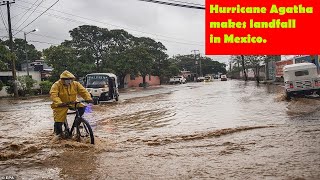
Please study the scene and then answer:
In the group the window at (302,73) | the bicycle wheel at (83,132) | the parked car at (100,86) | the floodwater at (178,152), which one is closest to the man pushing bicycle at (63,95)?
the bicycle wheel at (83,132)

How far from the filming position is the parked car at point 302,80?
18125 millimetres

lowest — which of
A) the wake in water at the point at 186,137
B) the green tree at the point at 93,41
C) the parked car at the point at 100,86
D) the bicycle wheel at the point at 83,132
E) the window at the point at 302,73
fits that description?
the wake in water at the point at 186,137

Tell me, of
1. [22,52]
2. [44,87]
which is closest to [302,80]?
[44,87]

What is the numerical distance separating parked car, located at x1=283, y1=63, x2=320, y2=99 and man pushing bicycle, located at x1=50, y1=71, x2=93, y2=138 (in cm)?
1338

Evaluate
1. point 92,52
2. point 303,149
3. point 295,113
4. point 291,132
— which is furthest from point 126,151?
point 92,52

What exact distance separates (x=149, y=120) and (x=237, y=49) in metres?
5.27

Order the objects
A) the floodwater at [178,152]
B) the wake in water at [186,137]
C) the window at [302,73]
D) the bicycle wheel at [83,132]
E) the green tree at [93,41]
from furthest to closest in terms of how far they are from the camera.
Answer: the green tree at [93,41] < the window at [302,73] < the wake in water at [186,137] < the bicycle wheel at [83,132] < the floodwater at [178,152]

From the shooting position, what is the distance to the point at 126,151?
301 inches

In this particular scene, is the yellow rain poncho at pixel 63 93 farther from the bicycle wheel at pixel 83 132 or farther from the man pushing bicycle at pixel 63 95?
the bicycle wheel at pixel 83 132

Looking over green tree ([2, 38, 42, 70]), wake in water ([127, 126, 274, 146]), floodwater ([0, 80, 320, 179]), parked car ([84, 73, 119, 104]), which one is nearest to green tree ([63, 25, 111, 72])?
green tree ([2, 38, 42, 70])

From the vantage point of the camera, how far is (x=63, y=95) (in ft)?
27.6

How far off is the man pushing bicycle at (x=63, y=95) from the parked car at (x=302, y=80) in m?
13.4

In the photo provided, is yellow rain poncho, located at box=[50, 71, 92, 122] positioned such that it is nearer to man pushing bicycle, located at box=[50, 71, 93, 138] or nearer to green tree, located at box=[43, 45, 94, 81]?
man pushing bicycle, located at box=[50, 71, 93, 138]

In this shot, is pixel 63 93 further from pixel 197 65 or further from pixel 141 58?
pixel 197 65
